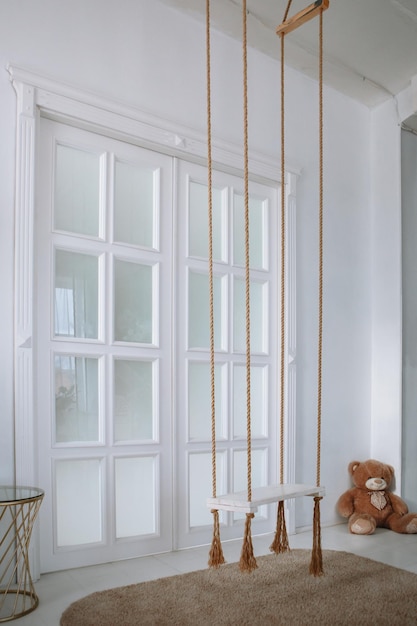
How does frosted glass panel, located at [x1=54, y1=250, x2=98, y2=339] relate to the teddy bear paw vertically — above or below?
above

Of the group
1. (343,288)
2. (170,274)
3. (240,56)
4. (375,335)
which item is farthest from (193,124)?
(375,335)

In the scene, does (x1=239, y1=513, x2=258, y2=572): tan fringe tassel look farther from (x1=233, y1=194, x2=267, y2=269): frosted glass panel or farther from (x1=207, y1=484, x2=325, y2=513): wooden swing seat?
(x1=233, y1=194, x2=267, y2=269): frosted glass panel

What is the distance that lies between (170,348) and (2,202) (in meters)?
1.18

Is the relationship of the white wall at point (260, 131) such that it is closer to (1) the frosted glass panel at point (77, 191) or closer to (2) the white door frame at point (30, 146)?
(2) the white door frame at point (30, 146)

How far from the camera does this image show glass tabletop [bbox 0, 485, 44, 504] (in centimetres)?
244

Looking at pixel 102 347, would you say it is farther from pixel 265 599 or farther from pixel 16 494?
pixel 265 599

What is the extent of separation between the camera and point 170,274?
3.55 metres

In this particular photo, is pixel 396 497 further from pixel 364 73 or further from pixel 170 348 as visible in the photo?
pixel 364 73

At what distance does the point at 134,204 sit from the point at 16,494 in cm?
164

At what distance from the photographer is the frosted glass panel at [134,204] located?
11.1 ft

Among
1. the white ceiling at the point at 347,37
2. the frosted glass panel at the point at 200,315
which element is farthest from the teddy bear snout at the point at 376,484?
the white ceiling at the point at 347,37

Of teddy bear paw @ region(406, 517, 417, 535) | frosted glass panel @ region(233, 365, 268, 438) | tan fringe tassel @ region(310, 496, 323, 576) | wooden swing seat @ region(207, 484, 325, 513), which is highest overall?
frosted glass panel @ region(233, 365, 268, 438)

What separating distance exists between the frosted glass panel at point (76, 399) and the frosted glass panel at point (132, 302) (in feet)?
0.82

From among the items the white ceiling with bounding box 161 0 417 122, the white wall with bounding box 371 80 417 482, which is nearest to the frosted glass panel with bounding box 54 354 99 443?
the white ceiling with bounding box 161 0 417 122
